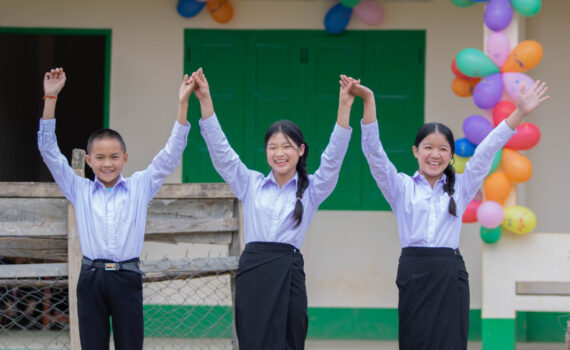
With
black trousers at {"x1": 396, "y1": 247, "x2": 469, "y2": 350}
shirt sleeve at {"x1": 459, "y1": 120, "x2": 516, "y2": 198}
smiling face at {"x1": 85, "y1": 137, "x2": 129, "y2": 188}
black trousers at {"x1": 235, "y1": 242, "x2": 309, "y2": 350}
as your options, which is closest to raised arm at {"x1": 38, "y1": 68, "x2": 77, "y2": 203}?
smiling face at {"x1": 85, "y1": 137, "x2": 129, "y2": 188}

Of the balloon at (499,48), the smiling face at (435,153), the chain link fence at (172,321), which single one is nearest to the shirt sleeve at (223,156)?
the smiling face at (435,153)

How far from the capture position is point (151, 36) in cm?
544

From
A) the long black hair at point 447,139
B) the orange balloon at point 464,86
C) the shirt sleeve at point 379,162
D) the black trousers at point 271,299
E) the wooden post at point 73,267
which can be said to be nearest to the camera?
the black trousers at point 271,299

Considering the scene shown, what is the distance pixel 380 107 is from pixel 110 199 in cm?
275

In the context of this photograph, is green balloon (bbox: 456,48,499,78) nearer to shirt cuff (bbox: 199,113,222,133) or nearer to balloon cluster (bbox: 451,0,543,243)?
balloon cluster (bbox: 451,0,543,243)

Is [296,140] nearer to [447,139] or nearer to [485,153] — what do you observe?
[447,139]

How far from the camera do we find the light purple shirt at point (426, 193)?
3.00 metres

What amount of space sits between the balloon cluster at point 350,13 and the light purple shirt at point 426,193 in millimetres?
2354

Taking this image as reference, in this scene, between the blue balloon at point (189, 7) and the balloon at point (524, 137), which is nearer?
the balloon at point (524, 137)

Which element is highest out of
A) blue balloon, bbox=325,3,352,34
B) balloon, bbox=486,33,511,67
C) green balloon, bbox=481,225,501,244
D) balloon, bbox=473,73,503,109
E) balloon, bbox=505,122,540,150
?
blue balloon, bbox=325,3,352,34

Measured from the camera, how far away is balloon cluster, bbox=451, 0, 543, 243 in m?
4.06

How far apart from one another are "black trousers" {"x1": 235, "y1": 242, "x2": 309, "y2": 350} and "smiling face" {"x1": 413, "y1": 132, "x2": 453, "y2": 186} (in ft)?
2.13

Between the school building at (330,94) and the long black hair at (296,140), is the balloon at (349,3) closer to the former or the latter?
the school building at (330,94)

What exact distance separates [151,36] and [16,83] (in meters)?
2.30
